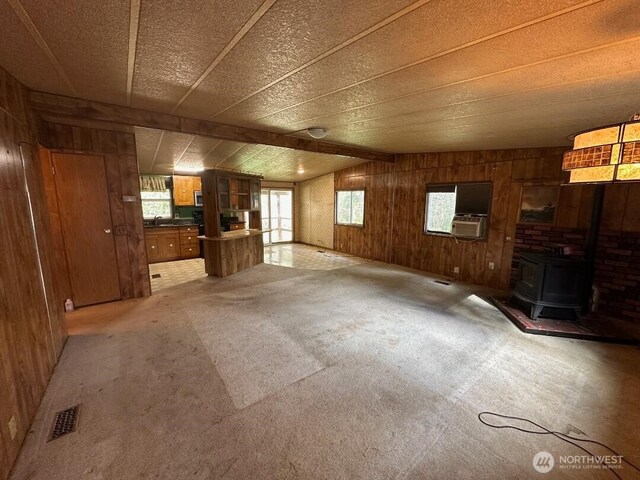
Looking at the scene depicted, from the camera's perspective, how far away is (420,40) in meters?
1.48

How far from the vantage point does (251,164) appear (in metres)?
6.29

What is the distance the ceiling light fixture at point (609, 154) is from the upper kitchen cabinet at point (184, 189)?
771 cm

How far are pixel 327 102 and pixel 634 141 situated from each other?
2245 millimetres

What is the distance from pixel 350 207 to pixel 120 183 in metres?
5.46

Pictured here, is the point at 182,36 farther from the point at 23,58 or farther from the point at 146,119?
the point at 146,119

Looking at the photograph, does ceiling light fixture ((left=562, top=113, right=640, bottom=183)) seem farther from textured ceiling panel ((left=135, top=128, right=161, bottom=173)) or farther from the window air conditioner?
textured ceiling panel ((left=135, top=128, right=161, bottom=173))

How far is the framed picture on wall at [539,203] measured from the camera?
13.0ft

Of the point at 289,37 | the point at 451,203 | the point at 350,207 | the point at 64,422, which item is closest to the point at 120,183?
the point at 64,422

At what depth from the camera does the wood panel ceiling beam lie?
2542 mm

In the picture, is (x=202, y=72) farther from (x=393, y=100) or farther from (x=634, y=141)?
(x=634, y=141)

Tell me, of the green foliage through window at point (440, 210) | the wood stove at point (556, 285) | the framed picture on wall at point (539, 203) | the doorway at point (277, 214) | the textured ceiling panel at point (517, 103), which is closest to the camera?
the textured ceiling panel at point (517, 103)

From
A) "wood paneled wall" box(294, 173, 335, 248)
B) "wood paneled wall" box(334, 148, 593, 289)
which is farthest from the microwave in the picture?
"wood paneled wall" box(334, 148, 593, 289)

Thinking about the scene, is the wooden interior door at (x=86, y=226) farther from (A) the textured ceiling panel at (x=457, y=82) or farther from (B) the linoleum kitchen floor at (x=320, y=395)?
(A) the textured ceiling panel at (x=457, y=82)

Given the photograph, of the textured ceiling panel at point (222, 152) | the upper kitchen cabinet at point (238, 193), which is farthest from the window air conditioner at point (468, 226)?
the upper kitchen cabinet at point (238, 193)
